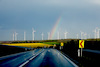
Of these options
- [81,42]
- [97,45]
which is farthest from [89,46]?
[81,42]

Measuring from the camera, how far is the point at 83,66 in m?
13.2

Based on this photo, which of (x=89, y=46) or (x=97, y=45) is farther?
(x=89, y=46)

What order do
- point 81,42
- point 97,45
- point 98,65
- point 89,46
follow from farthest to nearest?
point 89,46 < point 97,45 < point 81,42 < point 98,65

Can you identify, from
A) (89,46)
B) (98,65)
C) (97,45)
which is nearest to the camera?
(98,65)

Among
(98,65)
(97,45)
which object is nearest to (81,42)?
(98,65)

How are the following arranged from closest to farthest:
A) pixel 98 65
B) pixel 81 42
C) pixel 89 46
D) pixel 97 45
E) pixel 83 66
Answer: pixel 98 65
pixel 83 66
pixel 81 42
pixel 97 45
pixel 89 46

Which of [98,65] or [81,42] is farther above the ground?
[81,42]

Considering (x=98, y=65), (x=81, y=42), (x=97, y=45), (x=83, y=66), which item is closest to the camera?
(x=98, y=65)

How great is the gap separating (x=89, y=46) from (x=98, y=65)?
60.6m

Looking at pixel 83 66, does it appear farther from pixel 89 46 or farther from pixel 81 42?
pixel 89 46

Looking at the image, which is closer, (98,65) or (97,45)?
(98,65)

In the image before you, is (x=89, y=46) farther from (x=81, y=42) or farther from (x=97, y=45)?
(x=81, y=42)

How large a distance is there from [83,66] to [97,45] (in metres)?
49.8

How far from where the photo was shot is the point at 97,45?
60.8 m
